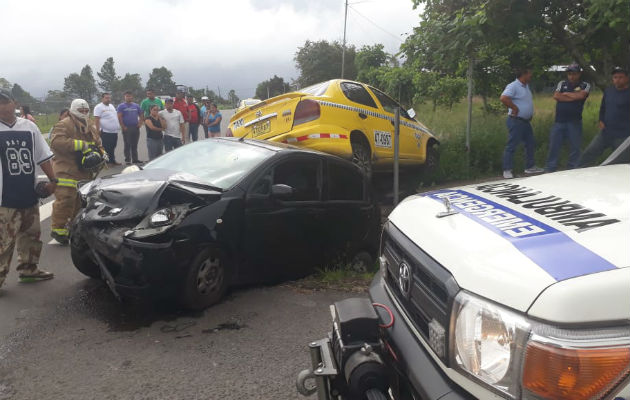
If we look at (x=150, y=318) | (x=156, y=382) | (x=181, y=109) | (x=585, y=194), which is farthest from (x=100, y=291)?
(x=181, y=109)

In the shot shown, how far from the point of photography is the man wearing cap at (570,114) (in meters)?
7.18

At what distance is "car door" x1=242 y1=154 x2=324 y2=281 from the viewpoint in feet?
14.3

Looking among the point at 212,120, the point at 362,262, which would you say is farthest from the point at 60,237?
the point at 212,120

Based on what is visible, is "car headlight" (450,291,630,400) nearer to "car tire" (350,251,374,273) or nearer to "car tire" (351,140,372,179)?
"car tire" (350,251,374,273)

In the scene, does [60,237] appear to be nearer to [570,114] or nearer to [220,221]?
[220,221]

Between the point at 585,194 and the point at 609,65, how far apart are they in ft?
29.8

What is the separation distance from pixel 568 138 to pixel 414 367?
22.1ft

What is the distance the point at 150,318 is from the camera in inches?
154

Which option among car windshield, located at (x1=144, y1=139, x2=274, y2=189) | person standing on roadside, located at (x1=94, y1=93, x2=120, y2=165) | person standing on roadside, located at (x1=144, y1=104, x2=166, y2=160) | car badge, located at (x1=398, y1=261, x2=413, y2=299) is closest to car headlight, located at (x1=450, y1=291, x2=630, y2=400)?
car badge, located at (x1=398, y1=261, x2=413, y2=299)

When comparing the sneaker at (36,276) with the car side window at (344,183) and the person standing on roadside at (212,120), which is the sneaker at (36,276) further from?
the person standing on roadside at (212,120)

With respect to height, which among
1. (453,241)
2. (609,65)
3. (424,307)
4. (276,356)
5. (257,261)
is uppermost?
(609,65)

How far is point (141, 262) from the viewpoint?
364 centimetres

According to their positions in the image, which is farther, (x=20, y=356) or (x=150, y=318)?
(x=150, y=318)

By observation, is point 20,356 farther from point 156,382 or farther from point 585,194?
point 585,194
